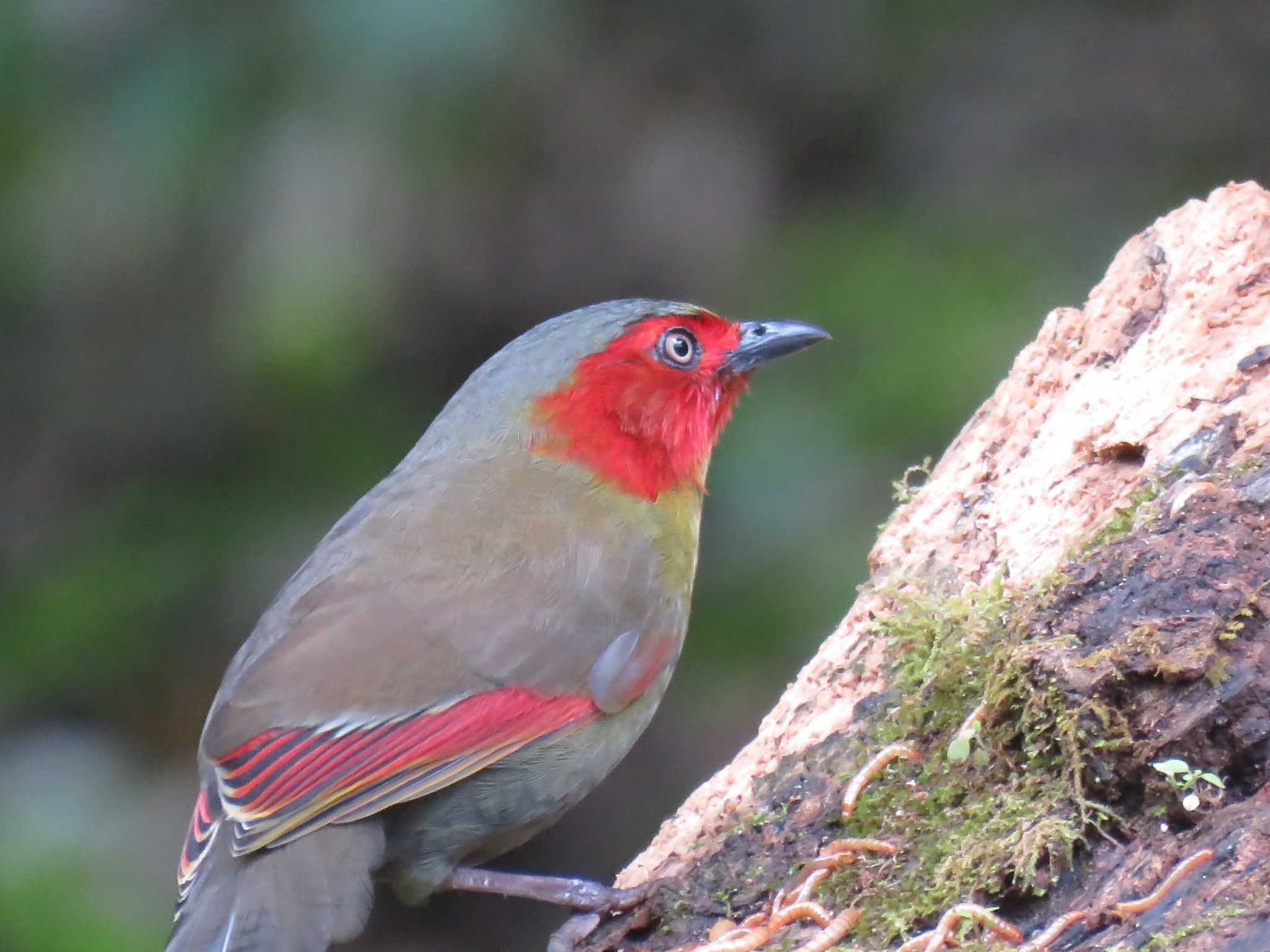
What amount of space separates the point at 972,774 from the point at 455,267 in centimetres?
358

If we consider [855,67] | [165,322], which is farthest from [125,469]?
[855,67]

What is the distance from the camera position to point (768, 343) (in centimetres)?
448

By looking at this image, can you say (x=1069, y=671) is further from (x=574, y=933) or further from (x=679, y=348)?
(x=679, y=348)

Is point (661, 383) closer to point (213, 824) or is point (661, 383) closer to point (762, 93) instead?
point (213, 824)

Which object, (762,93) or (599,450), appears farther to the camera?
(762,93)

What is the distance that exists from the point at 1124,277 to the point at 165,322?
3293mm

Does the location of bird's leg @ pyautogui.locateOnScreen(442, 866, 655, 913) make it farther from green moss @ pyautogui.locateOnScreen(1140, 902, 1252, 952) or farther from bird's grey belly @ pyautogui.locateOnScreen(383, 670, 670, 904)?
green moss @ pyautogui.locateOnScreen(1140, 902, 1252, 952)

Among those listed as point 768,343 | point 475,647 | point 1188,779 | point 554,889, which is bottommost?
point 1188,779

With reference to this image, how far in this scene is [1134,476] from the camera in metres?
3.24

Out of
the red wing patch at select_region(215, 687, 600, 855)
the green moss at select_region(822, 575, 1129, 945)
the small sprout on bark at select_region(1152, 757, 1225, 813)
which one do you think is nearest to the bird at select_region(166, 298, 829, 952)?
the red wing patch at select_region(215, 687, 600, 855)

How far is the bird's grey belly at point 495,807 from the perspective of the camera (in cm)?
358

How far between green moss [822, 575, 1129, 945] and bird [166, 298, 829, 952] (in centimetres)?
57

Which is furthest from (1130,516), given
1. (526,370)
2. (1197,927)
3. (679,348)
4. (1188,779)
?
(526,370)

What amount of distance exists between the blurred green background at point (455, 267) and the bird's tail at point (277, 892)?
127 cm
